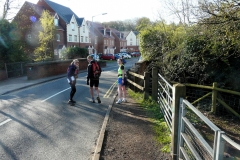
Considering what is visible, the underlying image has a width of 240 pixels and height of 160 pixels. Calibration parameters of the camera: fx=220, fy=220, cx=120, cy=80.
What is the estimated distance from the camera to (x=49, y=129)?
18.8 feet

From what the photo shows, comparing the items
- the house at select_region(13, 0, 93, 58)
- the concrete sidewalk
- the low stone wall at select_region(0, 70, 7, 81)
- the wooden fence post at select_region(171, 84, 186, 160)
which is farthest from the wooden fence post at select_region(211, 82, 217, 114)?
the house at select_region(13, 0, 93, 58)

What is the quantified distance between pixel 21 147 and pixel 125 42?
79497 millimetres

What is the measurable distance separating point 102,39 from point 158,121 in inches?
2345

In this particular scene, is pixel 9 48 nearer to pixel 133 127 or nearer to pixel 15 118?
pixel 15 118

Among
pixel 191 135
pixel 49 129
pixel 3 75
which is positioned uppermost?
pixel 191 135

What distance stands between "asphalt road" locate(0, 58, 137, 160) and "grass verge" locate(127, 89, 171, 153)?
1.43 m

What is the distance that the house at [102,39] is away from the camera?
63.8 meters

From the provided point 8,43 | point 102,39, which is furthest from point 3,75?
point 102,39

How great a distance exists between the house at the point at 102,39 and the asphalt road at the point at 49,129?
5399 centimetres

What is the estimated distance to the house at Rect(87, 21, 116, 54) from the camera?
63.8m

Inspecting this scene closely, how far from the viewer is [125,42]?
82.5 meters

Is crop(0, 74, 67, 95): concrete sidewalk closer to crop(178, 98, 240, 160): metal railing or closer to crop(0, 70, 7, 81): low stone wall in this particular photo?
crop(0, 70, 7, 81): low stone wall

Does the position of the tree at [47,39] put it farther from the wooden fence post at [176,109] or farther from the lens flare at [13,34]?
the wooden fence post at [176,109]

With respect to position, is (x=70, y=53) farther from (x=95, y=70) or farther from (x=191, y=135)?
(x=191, y=135)
